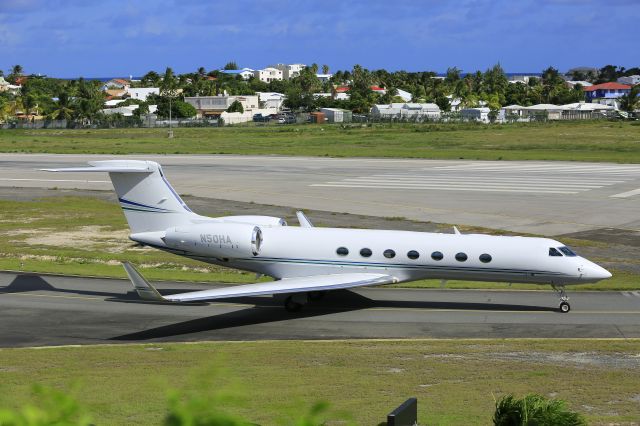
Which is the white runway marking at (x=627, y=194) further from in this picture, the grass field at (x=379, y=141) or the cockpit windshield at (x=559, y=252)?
the cockpit windshield at (x=559, y=252)

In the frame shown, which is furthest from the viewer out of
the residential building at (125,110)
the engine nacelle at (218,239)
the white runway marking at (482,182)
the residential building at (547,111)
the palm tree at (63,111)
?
the residential building at (125,110)

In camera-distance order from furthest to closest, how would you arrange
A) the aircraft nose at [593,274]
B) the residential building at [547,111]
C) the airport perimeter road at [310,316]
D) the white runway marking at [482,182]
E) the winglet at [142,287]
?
1. the residential building at [547,111]
2. the white runway marking at [482,182]
3. the aircraft nose at [593,274]
4. the airport perimeter road at [310,316]
5. the winglet at [142,287]

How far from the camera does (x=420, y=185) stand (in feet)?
207

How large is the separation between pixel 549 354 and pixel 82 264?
20.9 meters

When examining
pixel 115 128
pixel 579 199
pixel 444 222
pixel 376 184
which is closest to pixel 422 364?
pixel 444 222

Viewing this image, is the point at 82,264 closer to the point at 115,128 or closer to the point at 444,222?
the point at 444,222

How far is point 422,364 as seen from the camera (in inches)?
834

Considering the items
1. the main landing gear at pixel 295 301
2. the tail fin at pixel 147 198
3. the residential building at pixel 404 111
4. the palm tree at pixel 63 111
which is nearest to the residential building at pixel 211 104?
the palm tree at pixel 63 111

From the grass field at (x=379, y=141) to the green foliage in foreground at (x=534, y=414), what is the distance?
72058 millimetres

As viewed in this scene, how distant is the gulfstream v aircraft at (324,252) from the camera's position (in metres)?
27.3

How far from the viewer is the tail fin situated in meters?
29.5

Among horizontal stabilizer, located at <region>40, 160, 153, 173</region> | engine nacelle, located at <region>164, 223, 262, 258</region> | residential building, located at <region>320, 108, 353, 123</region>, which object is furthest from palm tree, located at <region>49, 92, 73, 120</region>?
engine nacelle, located at <region>164, 223, 262, 258</region>

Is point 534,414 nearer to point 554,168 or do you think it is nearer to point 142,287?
point 142,287

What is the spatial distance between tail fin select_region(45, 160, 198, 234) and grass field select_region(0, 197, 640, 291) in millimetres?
4194
